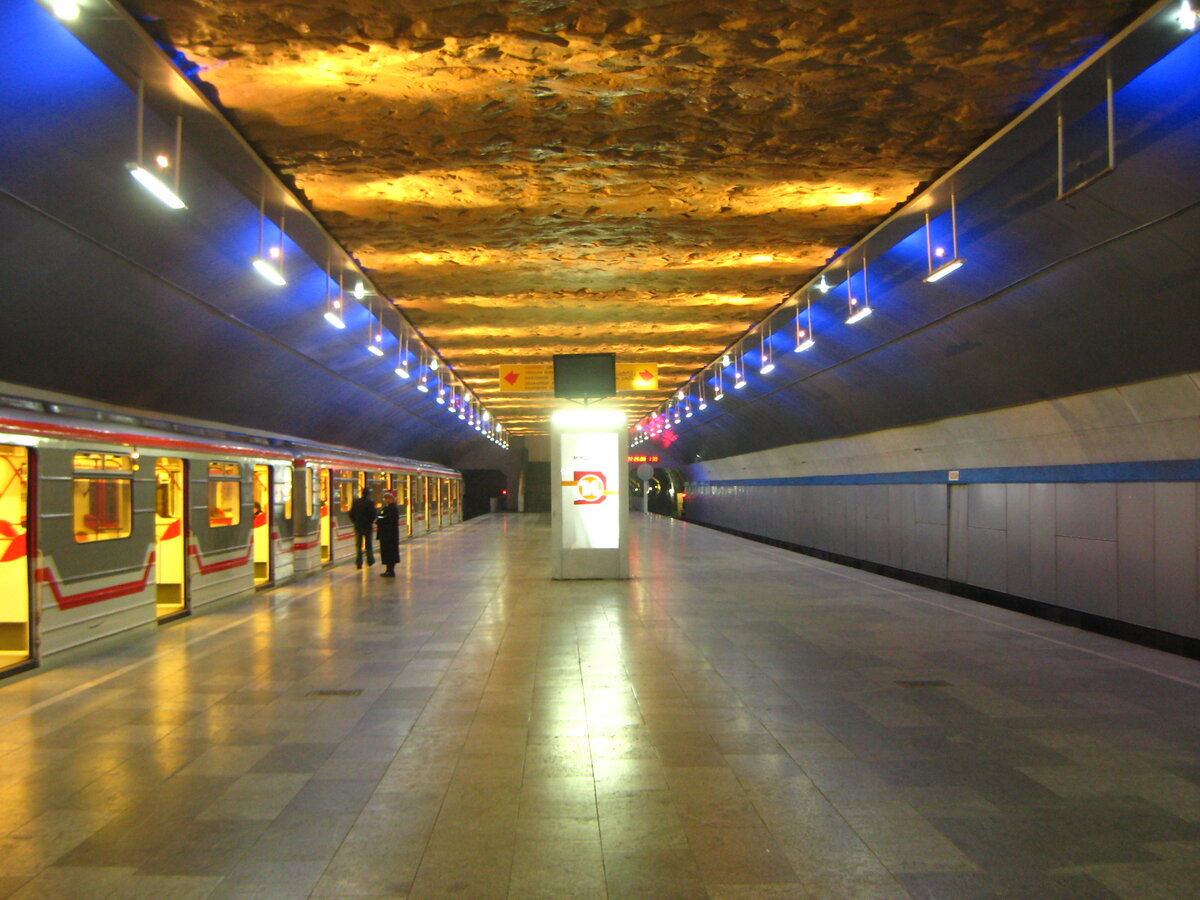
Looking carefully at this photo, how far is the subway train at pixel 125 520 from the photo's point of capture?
803cm

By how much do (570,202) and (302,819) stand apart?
23.4 ft

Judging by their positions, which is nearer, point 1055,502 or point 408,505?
point 1055,502

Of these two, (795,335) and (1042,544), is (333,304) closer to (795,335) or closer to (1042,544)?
(795,335)

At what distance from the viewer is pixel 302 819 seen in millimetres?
4457

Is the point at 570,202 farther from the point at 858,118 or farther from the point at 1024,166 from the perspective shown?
the point at 1024,166

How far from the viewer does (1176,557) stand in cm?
925

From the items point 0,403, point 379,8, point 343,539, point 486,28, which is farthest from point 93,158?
point 343,539

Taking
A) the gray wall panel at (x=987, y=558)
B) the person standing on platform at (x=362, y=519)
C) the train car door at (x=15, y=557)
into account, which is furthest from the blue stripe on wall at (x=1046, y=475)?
the train car door at (x=15, y=557)

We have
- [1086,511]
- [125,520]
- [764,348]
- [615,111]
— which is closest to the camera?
[615,111]

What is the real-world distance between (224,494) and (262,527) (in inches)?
84.9

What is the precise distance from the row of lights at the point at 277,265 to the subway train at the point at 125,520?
7.45 ft

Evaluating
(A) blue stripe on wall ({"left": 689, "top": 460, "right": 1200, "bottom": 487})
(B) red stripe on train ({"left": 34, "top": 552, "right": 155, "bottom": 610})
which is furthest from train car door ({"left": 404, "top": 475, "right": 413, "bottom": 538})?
(B) red stripe on train ({"left": 34, "top": 552, "right": 155, "bottom": 610})

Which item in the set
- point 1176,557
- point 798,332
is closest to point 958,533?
point 798,332

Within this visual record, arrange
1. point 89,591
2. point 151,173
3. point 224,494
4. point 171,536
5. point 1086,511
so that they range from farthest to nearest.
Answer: point 224,494 < point 171,536 < point 1086,511 < point 89,591 < point 151,173
